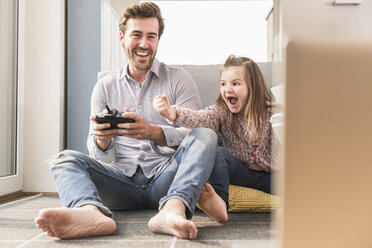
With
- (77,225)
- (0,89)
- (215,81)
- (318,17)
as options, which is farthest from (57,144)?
(318,17)

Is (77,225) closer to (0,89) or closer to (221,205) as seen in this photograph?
(221,205)

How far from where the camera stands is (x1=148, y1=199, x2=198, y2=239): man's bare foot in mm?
1005

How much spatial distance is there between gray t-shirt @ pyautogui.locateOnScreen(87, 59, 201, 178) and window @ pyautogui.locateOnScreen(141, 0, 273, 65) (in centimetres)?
158

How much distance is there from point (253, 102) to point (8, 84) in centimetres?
147

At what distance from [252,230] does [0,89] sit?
1.65 meters

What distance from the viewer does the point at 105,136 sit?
1343 millimetres

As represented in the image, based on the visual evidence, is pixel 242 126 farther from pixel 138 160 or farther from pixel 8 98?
pixel 8 98

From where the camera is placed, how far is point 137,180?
57.2 inches

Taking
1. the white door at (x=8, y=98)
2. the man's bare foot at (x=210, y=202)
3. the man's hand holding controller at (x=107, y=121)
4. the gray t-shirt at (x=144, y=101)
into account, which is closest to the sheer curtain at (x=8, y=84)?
the white door at (x=8, y=98)

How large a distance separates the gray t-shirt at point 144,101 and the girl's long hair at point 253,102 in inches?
6.4

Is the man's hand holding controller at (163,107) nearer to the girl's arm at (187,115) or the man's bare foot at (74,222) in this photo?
the girl's arm at (187,115)

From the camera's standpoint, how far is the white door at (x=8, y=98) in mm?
2225

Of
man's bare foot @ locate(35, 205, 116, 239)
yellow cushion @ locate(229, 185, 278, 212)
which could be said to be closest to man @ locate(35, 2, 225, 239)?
man's bare foot @ locate(35, 205, 116, 239)

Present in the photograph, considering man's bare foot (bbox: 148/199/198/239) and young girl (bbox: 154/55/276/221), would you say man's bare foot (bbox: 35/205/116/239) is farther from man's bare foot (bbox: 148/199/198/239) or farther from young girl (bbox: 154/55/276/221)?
young girl (bbox: 154/55/276/221)
